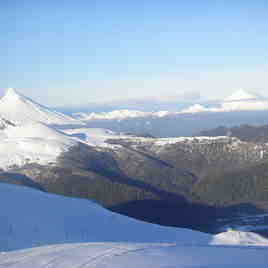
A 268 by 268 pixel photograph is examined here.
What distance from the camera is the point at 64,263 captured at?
71.7 feet

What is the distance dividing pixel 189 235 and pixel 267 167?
126 metres

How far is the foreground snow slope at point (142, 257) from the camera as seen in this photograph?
21.1 meters

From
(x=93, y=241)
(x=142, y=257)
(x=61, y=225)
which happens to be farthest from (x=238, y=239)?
(x=142, y=257)

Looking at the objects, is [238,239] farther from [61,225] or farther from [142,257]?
[142,257]

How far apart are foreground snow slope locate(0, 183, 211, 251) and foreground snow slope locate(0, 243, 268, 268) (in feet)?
65.8

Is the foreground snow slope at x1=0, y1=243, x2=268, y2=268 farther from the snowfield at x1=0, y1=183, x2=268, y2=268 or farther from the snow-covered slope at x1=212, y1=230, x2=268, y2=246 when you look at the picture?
the snow-covered slope at x1=212, y1=230, x2=268, y2=246

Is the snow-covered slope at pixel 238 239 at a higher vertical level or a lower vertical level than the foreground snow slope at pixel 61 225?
lower

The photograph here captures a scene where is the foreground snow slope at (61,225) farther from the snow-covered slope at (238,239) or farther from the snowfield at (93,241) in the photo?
the snow-covered slope at (238,239)

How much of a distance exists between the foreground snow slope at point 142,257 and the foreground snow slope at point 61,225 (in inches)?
789

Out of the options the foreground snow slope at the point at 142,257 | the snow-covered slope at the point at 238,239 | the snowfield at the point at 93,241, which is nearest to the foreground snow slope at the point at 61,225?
the snowfield at the point at 93,241

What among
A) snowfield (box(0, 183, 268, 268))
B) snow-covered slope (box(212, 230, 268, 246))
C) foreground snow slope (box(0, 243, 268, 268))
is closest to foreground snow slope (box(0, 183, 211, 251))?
snowfield (box(0, 183, 268, 268))

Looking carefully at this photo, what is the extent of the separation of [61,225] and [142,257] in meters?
37.3

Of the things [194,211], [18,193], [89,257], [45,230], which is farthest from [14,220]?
[194,211]

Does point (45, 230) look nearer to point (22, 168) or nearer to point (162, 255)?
point (162, 255)
